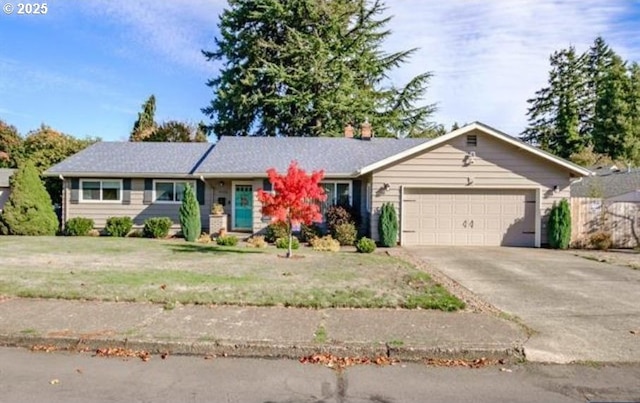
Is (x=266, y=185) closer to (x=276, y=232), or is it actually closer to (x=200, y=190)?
(x=276, y=232)

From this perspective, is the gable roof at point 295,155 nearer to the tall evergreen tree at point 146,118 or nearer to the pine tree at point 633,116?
the tall evergreen tree at point 146,118

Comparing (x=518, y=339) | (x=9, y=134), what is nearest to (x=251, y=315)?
(x=518, y=339)

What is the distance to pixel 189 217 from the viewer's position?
1767cm

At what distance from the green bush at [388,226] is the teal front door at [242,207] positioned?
5.93 meters

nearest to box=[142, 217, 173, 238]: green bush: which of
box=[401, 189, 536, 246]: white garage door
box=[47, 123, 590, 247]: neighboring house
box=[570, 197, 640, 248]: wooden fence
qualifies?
box=[47, 123, 590, 247]: neighboring house

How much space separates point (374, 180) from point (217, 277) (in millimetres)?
8931

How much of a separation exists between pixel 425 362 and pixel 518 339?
1.29 meters

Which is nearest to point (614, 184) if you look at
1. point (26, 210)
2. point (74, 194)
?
point (74, 194)

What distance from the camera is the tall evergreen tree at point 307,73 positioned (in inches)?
1233

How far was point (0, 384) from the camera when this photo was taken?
170 inches

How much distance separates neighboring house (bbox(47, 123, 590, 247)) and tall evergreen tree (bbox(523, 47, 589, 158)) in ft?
113

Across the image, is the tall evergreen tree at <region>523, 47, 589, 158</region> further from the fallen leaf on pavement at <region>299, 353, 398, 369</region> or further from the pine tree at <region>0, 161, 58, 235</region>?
the fallen leaf on pavement at <region>299, 353, 398, 369</region>

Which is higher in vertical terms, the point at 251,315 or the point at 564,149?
the point at 564,149

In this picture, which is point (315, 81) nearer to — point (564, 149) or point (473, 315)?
point (473, 315)
